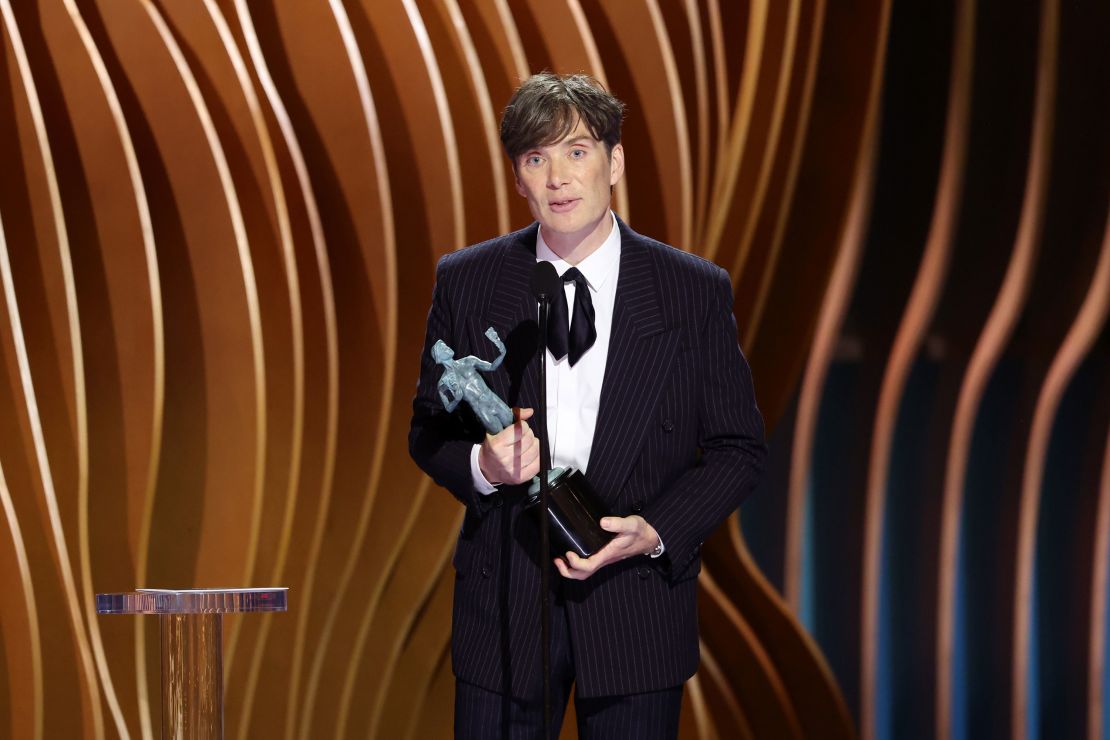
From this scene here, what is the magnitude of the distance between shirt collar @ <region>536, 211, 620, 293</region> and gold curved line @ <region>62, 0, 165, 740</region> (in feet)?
5.08

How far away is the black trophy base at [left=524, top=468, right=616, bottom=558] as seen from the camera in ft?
5.45

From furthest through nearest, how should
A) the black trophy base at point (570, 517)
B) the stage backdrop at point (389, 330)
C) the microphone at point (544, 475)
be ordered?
the stage backdrop at point (389, 330) → the black trophy base at point (570, 517) → the microphone at point (544, 475)

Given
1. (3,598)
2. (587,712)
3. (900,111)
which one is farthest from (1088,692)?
(3,598)

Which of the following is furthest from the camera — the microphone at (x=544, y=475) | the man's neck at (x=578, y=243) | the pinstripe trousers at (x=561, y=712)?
the man's neck at (x=578, y=243)

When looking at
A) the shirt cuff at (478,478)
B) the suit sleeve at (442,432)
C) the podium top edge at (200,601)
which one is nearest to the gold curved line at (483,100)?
the suit sleeve at (442,432)

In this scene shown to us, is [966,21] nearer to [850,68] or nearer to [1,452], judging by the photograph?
[850,68]

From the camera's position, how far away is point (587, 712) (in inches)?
70.9

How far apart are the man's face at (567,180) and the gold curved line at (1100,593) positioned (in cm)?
167

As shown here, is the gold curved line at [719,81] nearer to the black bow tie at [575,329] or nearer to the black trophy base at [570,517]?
the black bow tie at [575,329]

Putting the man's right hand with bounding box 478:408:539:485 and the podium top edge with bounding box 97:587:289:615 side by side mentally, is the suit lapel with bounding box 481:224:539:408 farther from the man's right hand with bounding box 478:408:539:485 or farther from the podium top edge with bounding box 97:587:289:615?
the podium top edge with bounding box 97:587:289:615

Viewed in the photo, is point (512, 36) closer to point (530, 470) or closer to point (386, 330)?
point (386, 330)

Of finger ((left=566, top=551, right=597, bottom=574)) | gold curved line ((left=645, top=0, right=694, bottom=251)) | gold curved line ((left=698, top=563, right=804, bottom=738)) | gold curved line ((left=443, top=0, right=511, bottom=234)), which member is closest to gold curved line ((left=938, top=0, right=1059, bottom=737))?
gold curved line ((left=698, top=563, right=804, bottom=738))

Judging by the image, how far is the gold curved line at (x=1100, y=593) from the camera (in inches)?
117

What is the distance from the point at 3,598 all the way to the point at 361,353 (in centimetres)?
109
